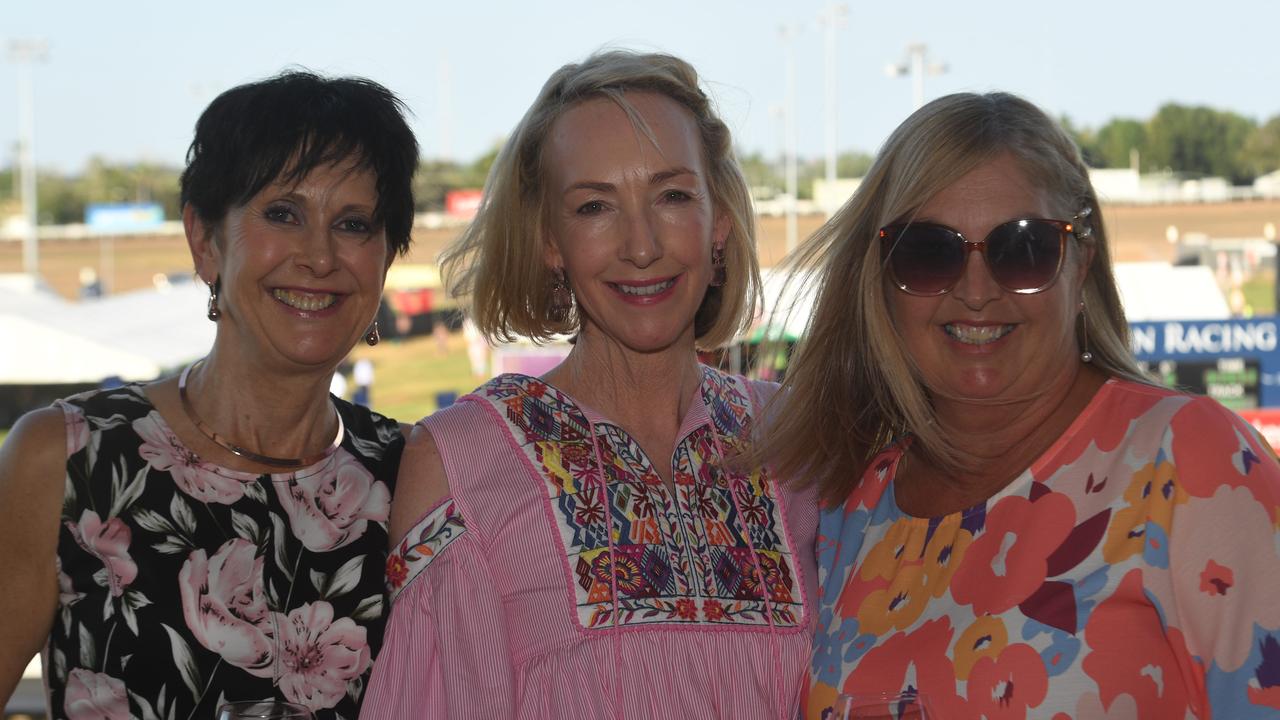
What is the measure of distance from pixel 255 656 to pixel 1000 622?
151cm

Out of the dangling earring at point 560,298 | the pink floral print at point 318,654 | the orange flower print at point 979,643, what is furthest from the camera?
the dangling earring at point 560,298

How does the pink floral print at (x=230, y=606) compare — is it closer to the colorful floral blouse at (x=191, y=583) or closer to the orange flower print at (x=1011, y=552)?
the colorful floral blouse at (x=191, y=583)

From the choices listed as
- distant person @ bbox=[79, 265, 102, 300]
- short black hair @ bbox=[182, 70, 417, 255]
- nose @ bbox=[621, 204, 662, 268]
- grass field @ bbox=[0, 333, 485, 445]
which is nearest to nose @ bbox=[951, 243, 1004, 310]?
nose @ bbox=[621, 204, 662, 268]

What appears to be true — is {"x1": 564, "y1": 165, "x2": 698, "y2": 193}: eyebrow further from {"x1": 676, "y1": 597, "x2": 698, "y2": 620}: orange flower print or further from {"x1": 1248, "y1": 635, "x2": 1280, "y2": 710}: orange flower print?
{"x1": 1248, "y1": 635, "x2": 1280, "y2": 710}: orange flower print

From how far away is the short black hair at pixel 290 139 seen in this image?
2996mm

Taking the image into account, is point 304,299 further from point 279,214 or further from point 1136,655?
point 1136,655

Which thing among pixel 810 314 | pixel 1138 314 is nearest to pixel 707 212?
pixel 810 314

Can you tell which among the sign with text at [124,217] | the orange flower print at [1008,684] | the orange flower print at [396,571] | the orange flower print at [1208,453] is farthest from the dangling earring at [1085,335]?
the sign with text at [124,217]

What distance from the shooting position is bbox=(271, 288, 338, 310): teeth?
3.06 meters

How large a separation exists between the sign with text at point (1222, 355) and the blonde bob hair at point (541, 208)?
14138 mm

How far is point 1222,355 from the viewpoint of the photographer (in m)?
16.6

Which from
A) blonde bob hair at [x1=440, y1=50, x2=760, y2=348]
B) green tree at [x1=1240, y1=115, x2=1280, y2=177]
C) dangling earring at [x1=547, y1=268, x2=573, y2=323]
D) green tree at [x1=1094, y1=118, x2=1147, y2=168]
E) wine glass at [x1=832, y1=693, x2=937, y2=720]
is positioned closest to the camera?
wine glass at [x1=832, y1=693, x2=937, y2=720]

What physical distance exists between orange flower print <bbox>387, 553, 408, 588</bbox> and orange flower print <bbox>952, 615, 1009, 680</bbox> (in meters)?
1.17

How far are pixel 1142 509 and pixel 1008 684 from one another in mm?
410
